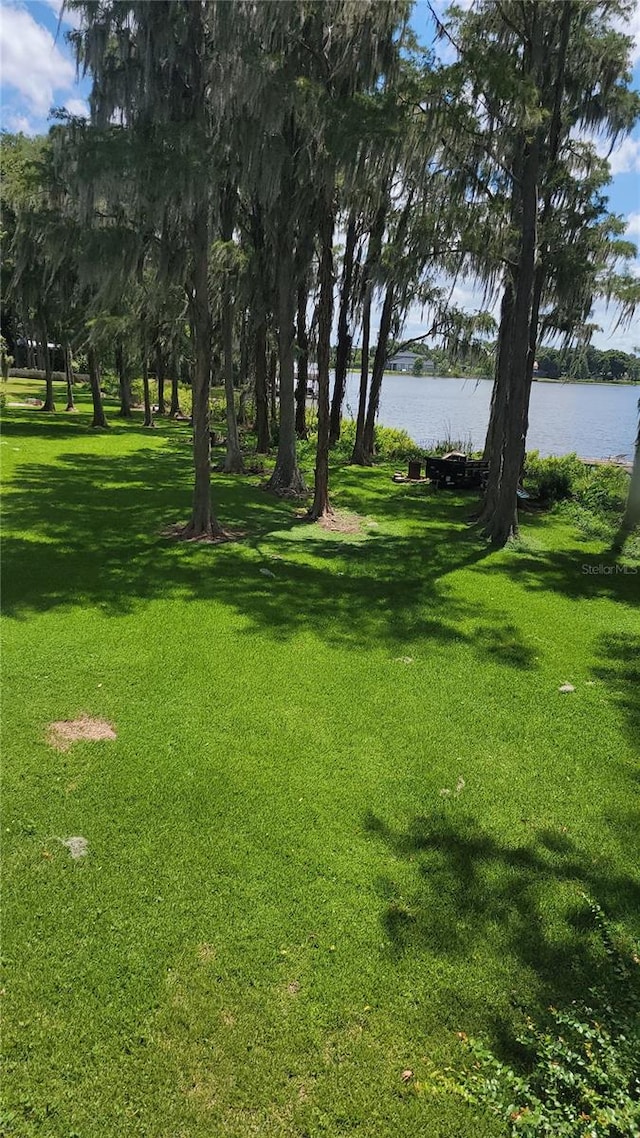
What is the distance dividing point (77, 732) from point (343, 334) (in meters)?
18.4

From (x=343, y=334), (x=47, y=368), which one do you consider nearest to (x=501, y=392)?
(x=343, y=334)

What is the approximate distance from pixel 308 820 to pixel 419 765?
0.91 meters

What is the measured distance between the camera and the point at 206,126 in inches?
306

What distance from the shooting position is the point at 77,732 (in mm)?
4219

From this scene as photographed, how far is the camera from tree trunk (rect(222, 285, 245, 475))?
14289mm

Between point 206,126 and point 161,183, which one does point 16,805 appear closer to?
point 161,183

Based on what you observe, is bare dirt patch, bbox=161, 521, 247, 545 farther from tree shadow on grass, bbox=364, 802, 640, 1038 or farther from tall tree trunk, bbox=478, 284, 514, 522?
tree shadow on grass, bbox=364, 802, 640, 1038

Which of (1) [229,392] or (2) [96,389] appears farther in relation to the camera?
(2) [96,389]

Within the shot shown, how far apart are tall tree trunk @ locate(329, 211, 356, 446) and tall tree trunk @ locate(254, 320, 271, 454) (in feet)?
6.41

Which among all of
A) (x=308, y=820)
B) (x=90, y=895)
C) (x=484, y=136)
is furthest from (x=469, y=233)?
(x=90, y=895)

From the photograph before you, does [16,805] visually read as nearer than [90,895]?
No

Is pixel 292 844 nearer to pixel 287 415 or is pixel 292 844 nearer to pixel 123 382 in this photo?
pixel 287 415

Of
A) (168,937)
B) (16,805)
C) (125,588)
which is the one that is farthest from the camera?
(125,588)

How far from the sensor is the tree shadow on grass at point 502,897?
276cm
